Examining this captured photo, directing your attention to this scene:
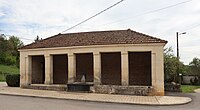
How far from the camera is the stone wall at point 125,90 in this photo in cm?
2092

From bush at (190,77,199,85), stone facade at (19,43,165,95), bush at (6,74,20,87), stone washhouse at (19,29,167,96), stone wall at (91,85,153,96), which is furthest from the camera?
bush at (190,77,199,85)

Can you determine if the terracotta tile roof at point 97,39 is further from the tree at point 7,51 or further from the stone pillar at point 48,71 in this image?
the tree at point 7,51

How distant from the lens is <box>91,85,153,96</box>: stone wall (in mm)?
20922

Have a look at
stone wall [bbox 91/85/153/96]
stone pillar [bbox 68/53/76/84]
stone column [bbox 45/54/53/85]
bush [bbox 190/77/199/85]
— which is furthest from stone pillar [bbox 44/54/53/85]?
bush [bbox 190/77/199/85]

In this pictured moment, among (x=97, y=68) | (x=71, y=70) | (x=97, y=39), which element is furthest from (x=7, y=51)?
(x=97, y=68)

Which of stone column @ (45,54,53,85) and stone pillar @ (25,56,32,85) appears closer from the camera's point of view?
stone column @ (45,54,53,85)

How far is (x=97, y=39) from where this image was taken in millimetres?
24672

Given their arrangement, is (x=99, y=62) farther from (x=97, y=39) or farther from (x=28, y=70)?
(x=28, y=70)

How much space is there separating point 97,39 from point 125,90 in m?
5.55

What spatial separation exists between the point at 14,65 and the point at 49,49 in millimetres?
52600

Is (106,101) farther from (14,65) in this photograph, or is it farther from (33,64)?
(14,65)

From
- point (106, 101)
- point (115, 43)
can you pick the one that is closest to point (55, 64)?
point (115, 43)

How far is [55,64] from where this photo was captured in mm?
28656

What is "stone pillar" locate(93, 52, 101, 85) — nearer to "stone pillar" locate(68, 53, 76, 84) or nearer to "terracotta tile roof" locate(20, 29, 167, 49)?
"terracotta tile roof" locate(20, 29, 167, 49)
